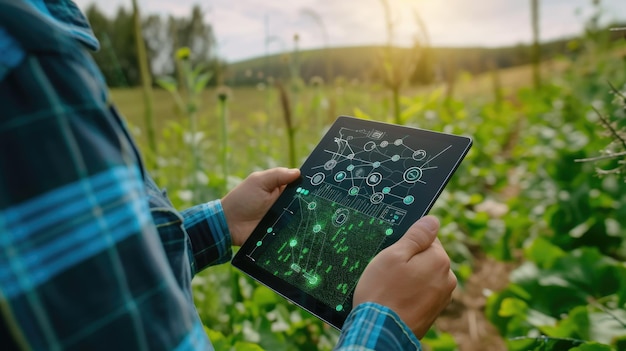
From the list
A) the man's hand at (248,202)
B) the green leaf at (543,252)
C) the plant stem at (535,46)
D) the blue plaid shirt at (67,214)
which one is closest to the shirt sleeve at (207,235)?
the man's hand at (248,202)

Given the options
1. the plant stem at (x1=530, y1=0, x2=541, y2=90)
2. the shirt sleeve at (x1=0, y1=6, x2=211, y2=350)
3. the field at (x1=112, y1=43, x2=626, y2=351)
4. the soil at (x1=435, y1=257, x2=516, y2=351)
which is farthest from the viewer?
the plant stem at (x1=530, y1=0, x2=541, y2=90)

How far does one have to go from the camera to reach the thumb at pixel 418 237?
2.36ft

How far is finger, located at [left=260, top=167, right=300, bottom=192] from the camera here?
1.04m

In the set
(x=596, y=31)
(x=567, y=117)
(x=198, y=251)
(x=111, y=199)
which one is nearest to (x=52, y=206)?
(x=111, y=199)

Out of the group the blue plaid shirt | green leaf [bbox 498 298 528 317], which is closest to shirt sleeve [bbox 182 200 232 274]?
the blue plaid shirt

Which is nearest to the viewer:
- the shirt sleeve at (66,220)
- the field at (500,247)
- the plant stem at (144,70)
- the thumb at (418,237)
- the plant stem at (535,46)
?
the shirt sleeve at (66,220)

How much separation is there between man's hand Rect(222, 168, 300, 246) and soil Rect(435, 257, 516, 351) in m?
1.12

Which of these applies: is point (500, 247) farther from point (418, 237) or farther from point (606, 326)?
point (418, 237)

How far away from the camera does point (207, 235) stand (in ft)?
3.27

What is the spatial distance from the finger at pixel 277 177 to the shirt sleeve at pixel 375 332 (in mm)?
429

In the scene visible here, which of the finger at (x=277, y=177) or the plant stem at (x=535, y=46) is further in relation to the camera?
the plant stem at (x=535, y=46)

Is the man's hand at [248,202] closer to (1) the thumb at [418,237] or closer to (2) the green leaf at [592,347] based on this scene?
(1) the thumb at [418,237]

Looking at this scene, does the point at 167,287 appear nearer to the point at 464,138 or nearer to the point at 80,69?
the point at 80,69

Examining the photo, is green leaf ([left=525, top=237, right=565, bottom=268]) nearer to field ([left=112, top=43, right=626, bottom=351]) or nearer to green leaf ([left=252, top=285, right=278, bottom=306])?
field ([left=112, top=43, right=626, bottom=351])
